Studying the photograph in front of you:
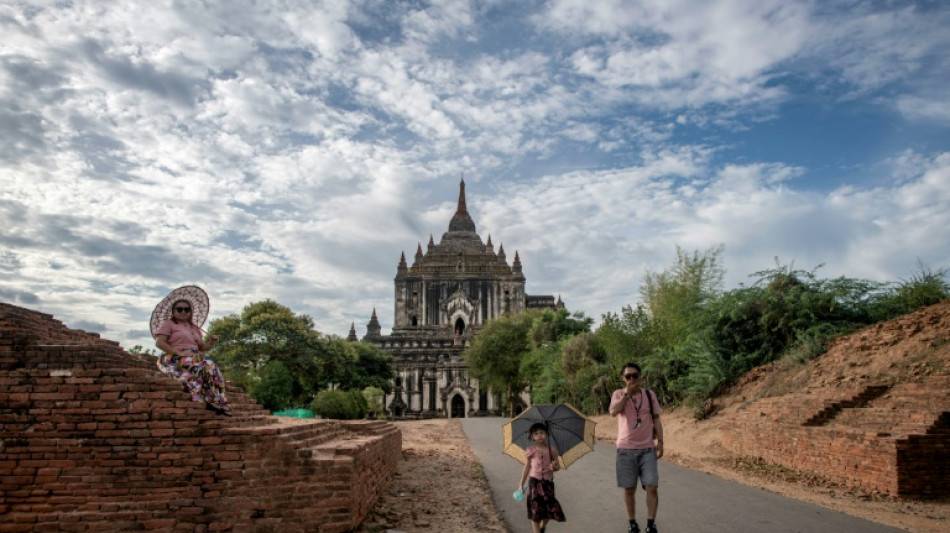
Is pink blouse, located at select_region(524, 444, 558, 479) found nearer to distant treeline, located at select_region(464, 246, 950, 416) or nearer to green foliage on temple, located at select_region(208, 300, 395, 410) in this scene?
distant treeline, located at select_region(464, 246, 950, 416)

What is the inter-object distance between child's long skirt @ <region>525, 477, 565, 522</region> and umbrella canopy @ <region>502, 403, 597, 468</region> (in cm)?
50

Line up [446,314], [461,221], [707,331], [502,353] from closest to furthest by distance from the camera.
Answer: [707,331] < [502,353] < [446,314] < [461,221]

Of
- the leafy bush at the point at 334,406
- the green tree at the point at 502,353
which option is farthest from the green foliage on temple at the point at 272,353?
the green tree at the point at 502,353

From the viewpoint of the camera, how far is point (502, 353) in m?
39.5

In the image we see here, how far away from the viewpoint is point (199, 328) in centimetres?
791

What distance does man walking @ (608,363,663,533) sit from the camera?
658cm

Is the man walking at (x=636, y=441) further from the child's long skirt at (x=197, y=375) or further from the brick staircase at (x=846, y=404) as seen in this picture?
the brick staircase at (x=846, y=404)

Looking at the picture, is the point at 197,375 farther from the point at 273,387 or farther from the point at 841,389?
the point at 273,387

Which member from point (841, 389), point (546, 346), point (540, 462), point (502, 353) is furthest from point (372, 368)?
point (540, 462)

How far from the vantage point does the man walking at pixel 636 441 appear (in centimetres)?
658

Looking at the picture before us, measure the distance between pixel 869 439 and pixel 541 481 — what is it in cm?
573

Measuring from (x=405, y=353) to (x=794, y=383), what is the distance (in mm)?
37708

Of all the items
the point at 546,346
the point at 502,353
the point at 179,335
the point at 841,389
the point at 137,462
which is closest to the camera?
the point at 137,462

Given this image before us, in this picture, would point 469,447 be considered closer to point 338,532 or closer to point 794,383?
point 794,383
